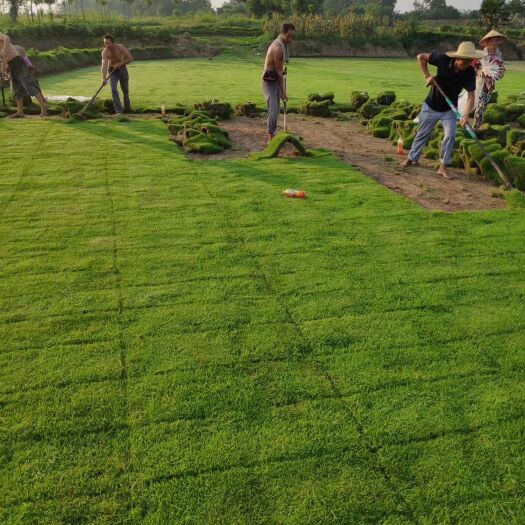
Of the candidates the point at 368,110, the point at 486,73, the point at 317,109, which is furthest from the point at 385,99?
the point at 486,73

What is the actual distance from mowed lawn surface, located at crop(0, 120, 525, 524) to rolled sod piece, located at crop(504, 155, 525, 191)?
131cm

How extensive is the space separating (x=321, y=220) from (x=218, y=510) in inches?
143

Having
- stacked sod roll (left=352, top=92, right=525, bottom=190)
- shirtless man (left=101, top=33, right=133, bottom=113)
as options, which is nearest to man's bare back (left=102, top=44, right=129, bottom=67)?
shirtless man (left=101, top=33, right=133, bottom=113)

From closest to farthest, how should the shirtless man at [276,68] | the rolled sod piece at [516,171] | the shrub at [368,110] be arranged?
the rolled sod piece at [516,171], the shirtless man at [276,68], the shrub at [368,110]

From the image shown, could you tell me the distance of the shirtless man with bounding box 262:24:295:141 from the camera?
25.1 feet

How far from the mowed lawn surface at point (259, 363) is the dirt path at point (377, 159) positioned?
62cm

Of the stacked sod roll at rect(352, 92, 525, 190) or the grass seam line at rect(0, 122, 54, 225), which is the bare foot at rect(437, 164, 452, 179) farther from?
the grass seam line at rect(0, 122, 54, 225)

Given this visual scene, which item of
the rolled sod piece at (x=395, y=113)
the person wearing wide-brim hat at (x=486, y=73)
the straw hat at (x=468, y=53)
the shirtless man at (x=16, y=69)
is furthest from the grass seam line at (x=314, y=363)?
the shirtless man at (x=16, y=69)

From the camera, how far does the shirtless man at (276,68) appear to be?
301 inches

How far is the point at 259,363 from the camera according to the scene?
10.4 feet

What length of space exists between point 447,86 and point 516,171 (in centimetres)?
143

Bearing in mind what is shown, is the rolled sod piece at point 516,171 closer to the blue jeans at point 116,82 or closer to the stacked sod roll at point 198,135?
the stacked sod roll at point 198,135

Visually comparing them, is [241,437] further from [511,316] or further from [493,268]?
[493,268]

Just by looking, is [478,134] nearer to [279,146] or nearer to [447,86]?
[447,86]
